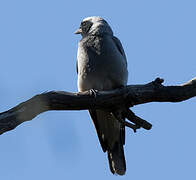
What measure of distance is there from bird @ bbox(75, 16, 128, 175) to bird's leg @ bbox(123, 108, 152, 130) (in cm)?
75

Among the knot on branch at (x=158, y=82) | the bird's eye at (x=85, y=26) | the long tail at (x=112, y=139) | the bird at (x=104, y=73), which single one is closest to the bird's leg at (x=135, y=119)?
the knot on branch at (x=158, y=82)

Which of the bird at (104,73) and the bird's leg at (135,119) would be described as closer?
the bird's leg at (135,119)

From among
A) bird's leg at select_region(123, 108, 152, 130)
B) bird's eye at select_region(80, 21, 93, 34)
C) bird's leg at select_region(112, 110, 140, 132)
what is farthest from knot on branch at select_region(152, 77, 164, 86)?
bird's eye at select_region(80, 21, 93, 34)

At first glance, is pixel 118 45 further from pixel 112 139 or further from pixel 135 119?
pixel 135 119

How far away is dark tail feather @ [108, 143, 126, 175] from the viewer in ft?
29.7

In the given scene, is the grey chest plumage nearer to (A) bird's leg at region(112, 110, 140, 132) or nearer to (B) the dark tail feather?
(A) bird's leg at region(112, 110, 140, 132)

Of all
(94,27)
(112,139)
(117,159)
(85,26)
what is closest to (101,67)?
(94,27)

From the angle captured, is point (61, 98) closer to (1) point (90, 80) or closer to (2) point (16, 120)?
(2) point (16, 120)

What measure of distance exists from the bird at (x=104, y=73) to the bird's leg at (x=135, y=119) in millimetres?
749

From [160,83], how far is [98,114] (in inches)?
64.6

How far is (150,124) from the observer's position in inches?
303

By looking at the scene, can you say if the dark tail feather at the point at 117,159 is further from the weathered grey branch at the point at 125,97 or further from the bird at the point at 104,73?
the weathered grey branch at the point at 125,97

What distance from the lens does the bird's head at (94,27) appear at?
9156mm

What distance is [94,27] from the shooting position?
9.29 meters
